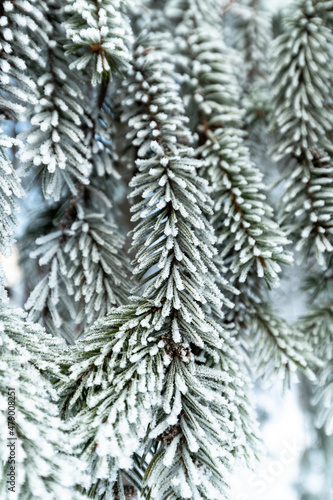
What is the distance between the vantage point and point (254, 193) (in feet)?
1.52

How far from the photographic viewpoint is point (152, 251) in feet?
1.30

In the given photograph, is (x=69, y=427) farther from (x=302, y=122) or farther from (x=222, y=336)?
(x=302, y=122)

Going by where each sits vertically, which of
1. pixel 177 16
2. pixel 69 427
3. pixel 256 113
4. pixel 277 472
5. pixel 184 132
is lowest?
pixel 277 472

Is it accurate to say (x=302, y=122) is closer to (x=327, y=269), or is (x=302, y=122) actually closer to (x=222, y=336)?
(x=327, y=269)

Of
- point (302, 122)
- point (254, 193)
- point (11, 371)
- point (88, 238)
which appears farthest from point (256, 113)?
point (11, 371)

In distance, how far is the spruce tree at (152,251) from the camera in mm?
330

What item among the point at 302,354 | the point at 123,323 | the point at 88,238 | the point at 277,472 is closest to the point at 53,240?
the point at 88,238

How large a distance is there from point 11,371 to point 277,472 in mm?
609

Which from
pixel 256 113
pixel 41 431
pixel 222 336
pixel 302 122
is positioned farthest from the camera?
pixel 256 113

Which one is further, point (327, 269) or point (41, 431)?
point (327, 269)

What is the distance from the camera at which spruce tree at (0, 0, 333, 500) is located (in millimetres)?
330

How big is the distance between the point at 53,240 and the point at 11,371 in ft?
0.67

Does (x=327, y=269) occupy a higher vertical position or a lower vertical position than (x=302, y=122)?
lower

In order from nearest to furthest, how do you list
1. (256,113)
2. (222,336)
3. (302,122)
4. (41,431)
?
(41,431) → (222,336) → (302,122) → (256,113)
